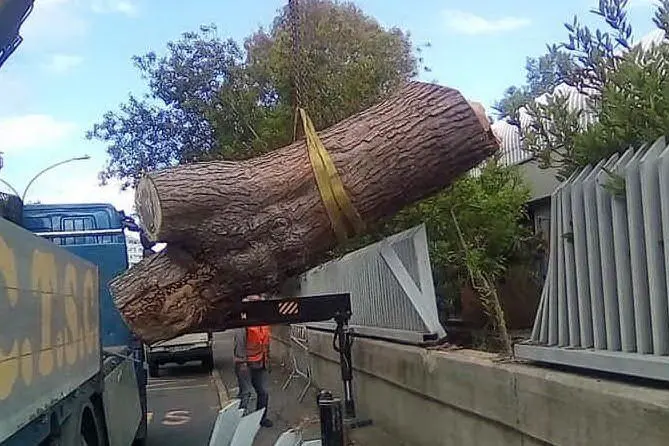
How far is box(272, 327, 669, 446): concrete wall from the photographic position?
4.35m

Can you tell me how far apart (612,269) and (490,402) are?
177 cm

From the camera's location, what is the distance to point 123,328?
921 centimetres

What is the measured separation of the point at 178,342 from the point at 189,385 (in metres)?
Answer: 2.49

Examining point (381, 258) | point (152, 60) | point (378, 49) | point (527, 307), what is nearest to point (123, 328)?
point (381, 258)

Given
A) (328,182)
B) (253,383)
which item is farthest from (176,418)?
(328,182)

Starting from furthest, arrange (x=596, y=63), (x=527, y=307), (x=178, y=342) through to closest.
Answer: (x=178, y=342)
(x=527, y=307)
(x=596, y=63)

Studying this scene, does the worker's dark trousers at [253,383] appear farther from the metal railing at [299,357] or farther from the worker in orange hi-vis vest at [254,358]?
the metal railing at [299,357]

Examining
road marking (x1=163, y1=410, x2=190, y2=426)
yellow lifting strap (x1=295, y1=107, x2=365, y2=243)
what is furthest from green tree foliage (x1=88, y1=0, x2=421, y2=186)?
road marking (x1=163, y1=410, x2=190, y2=426)

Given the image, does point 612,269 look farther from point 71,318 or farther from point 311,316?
point 311,316

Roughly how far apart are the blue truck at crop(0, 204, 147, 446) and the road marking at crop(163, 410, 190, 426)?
417 cm

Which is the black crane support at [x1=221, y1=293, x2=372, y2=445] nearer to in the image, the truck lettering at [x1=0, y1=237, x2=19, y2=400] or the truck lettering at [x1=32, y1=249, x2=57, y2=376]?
the truck lettering at [x1=32, y1=249, x2=57, y2=376]

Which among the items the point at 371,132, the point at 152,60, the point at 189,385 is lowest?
the point at 189,385

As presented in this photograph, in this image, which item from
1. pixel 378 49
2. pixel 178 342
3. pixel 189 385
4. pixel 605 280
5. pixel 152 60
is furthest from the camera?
pixel 152 60

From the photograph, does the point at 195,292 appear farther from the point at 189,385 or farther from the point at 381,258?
the point at 189,385
